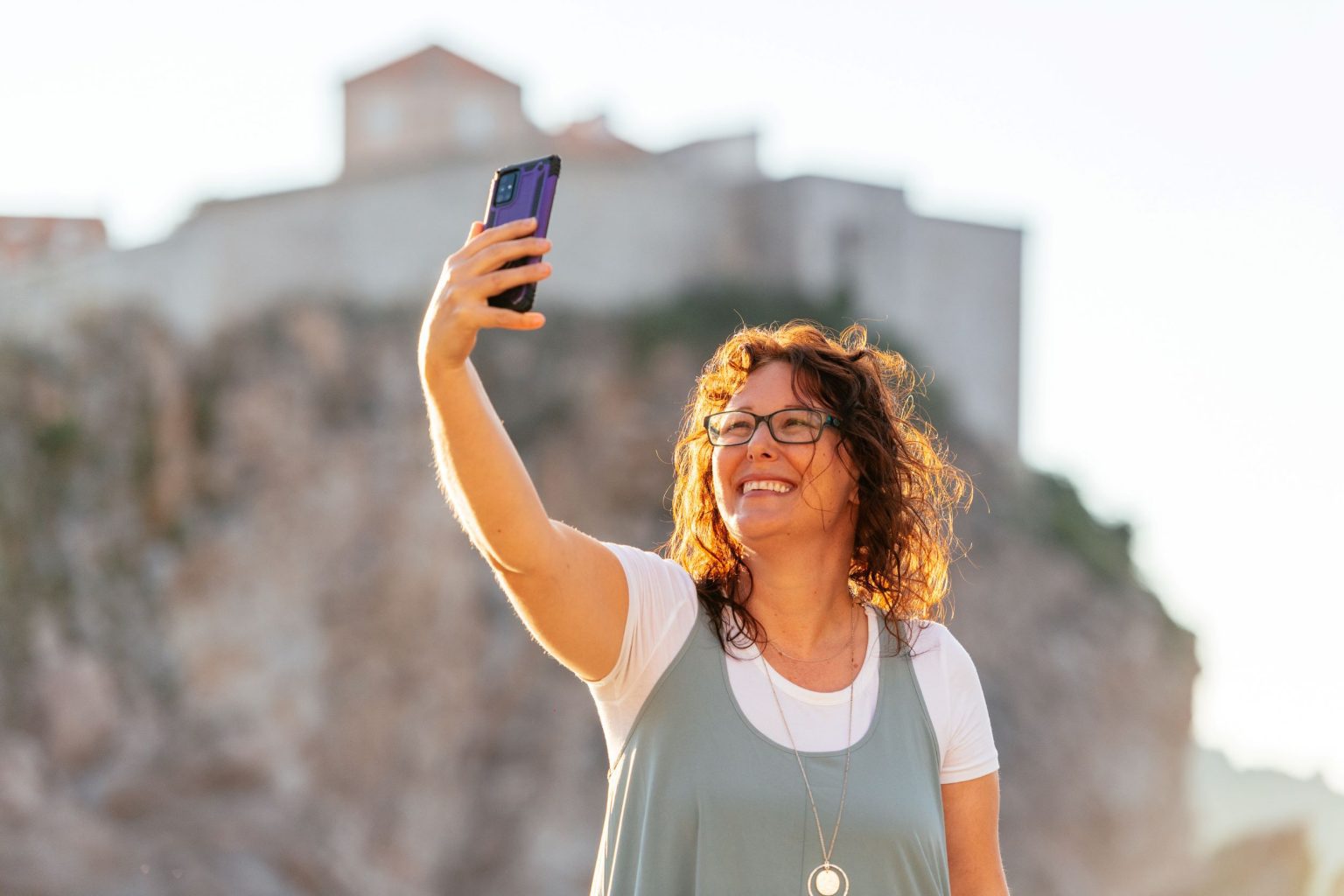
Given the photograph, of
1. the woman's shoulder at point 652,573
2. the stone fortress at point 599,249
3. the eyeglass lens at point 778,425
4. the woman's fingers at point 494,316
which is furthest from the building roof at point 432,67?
the woman's fingers at point 494,316

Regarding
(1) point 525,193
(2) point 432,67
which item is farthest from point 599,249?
(1) point 525,193

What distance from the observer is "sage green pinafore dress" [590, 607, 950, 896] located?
2.24 m

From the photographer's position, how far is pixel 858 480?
2639 millimetres

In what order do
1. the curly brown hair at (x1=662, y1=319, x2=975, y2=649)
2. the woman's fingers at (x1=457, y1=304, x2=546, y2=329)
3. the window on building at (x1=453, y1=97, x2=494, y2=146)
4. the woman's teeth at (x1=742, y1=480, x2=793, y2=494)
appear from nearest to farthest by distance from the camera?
1. the woman's fingers at (x1=457, y1=304, x2=546, y2=329)
2. the woman's teeth at (x1=742, y1=480, x2=793, y2=494)
3. the curly brown hair at (x1=662, y1=319, x2=975, y2=649)
4. the window on building at (x1=453, y1=97, x2=494, y2=146)

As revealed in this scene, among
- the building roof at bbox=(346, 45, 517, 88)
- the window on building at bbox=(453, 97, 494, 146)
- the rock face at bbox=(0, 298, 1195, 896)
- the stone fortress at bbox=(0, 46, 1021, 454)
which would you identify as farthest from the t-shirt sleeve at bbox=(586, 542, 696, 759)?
the building roof at bbox=(346, 45, 517, 88)

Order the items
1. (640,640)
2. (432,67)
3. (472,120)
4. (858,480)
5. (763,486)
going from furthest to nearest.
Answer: (472,120), (432,67), (858,480), (763,486), (640,640)

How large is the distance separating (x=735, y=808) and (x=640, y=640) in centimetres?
27

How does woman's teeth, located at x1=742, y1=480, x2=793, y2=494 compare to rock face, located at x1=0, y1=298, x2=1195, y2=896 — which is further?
rock face, located at x1=0, y1=298, x2=1195, y2=896

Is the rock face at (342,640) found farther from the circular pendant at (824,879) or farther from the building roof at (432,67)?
the circular pendant at (824,879)

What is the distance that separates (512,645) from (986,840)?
23.1 meters

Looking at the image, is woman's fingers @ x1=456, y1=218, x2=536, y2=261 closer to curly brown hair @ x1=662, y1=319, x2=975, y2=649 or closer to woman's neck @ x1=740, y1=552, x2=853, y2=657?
curly brown hair @ x1=662, y1=319, x2=975, y2=649

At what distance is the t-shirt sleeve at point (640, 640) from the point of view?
2326 mm

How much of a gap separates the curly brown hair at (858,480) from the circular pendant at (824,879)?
14.4 inches

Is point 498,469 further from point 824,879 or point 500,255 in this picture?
point 824,879
